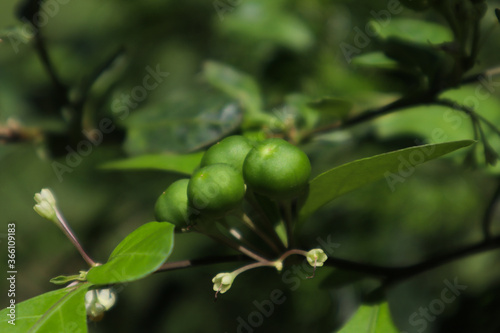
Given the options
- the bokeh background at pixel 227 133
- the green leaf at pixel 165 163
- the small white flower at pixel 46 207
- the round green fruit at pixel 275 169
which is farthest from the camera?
the bokeh background at pixel 227 133

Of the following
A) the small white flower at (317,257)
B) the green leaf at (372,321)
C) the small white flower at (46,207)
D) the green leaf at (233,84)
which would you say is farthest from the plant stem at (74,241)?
the green leaf at (233,84)

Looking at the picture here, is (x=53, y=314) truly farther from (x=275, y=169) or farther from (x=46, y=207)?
(x=275, y=169)

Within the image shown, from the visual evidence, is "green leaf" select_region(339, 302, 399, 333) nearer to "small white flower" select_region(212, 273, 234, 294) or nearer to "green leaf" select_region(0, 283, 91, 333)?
"small white flower" select_region(212, 273, 234, 294)

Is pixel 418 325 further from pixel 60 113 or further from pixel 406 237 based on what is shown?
pixel 60 113

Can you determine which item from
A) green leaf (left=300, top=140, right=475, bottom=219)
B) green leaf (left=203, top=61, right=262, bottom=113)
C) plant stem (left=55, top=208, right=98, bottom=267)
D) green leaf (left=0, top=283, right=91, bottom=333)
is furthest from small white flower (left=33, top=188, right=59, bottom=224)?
green leaf (left=203, top=61, right=262, bottom=113)

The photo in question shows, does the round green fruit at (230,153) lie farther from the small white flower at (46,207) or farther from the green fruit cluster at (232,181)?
the small white flower at (46,207)

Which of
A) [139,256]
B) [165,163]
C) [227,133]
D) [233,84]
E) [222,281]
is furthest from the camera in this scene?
[233,84]

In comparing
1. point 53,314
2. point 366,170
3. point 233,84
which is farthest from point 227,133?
point 53,314
